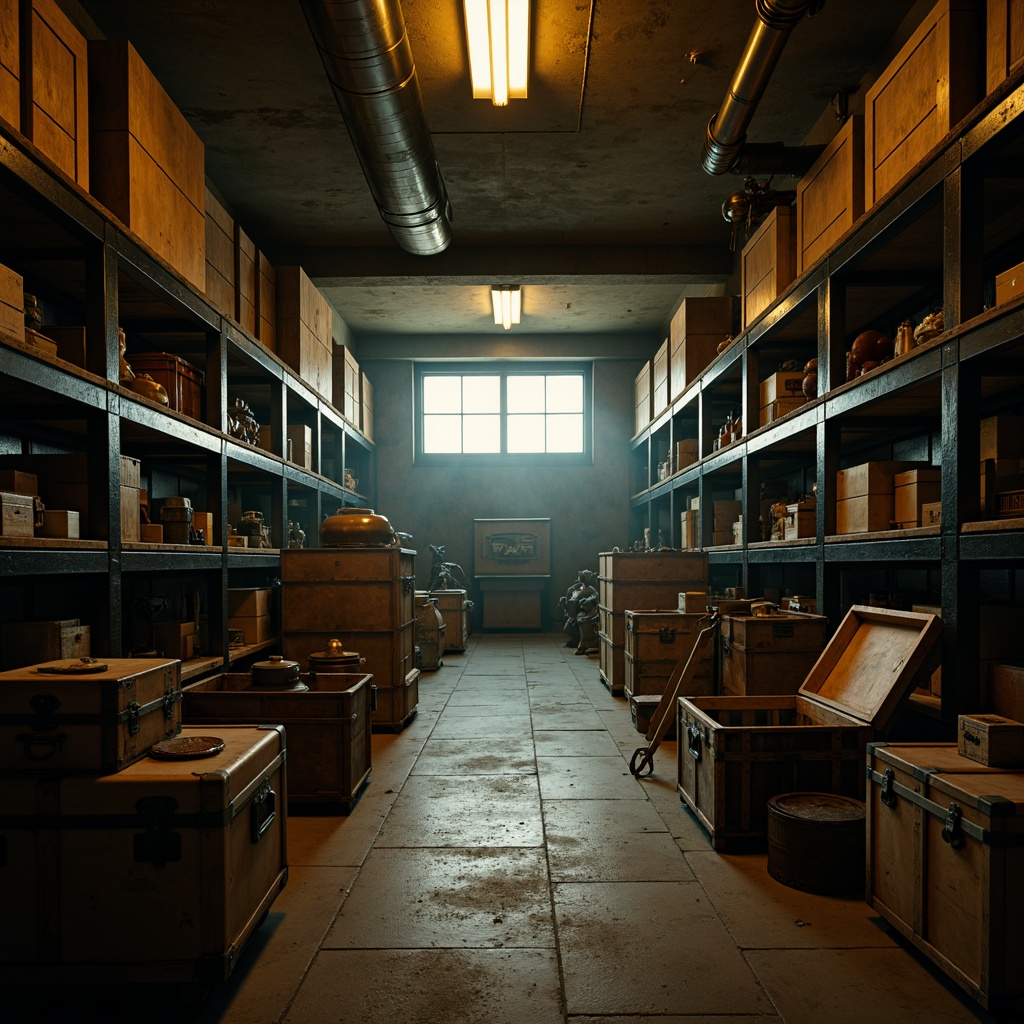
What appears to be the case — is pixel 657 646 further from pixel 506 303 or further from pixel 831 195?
pixel 506 303

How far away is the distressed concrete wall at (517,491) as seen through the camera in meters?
13.8

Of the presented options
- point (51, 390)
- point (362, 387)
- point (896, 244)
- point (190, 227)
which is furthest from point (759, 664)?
point (362, 387)

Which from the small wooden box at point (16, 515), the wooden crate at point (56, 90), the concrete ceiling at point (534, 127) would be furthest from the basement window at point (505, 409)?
the small wooden box at point (16, 515)

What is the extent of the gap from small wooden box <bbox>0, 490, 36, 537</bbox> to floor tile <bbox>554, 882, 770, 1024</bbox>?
2604 mm

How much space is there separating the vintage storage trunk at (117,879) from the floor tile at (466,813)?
4.50 feet

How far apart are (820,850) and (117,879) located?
241 cm

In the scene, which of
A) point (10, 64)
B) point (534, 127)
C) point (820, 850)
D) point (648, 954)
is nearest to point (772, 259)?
point (534, 127)

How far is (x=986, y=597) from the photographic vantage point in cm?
474

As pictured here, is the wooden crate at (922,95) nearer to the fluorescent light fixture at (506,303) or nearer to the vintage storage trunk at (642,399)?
the fluorescent light fixture at (506,303)

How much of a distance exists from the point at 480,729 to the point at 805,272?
3.91m

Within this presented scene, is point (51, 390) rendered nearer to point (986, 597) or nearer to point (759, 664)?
point (759, 664)

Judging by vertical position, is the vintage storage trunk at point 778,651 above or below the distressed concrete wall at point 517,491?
below

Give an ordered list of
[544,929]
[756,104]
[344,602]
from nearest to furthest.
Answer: [544,929]
[756,104]
[344,602]

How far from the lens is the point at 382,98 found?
16.0 ft
